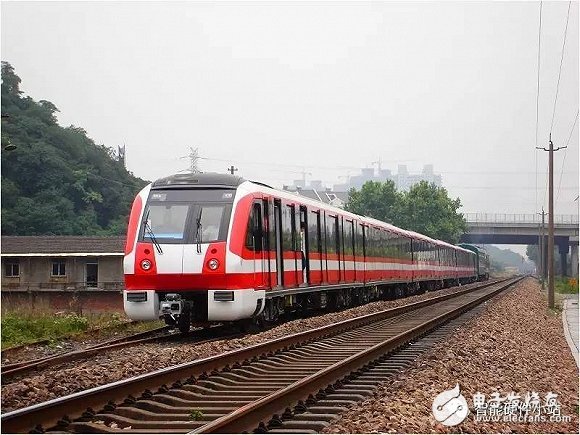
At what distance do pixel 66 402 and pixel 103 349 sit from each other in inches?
233

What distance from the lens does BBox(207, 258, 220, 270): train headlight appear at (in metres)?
15.0

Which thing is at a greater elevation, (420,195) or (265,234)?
(420,195)

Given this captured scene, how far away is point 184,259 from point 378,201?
239ft

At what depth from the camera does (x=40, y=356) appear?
47.8 feet

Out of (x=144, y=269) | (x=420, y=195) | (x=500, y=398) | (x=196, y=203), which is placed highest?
(x=420, y=195)

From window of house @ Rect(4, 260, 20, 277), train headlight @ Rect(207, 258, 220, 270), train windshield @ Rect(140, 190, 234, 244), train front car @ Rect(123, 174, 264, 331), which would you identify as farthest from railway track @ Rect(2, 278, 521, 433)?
window of house @ Rect(4, 260, 20, 277)

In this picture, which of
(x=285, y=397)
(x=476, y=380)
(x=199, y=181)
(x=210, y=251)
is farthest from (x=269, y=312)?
(x=285, y=397)

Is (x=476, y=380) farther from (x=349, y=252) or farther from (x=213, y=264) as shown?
(x=349, y=252)

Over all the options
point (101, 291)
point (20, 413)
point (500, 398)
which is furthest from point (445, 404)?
point (101, 291)

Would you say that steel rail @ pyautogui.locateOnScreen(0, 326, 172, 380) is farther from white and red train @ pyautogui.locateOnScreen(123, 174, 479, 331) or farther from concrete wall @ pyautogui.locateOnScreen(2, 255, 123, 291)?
concrete wall @ pyautogui.locateOnScreen(2, 255, 123, 291)

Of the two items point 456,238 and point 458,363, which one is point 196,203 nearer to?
point 458,363

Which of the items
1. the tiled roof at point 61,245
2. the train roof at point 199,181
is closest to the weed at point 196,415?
the train roof at point 199,181

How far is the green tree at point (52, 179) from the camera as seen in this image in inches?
2554

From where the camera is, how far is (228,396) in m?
9.03
